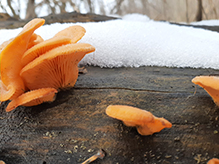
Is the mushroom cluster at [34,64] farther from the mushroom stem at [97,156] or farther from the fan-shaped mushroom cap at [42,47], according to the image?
the mushroom stem at [97,156]

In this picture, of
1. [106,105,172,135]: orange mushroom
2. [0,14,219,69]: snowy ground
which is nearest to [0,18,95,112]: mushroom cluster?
[106,105,172,135]: orange mushroom

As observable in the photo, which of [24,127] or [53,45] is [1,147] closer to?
[24,127]

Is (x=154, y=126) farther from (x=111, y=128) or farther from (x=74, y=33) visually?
(x=74, y=33)

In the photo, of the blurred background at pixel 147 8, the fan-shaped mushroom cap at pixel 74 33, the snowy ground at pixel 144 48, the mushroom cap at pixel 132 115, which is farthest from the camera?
the blurred background at pixel 147 8

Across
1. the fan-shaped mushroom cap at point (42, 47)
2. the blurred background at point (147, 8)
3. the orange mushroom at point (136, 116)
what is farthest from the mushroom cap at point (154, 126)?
the blurred background at point (147, 8)

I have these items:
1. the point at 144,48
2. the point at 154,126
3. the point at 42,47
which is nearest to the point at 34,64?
the point at 42,47

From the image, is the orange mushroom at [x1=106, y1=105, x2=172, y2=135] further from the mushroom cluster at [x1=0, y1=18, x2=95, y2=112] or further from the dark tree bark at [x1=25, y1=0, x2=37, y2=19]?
the dark tree bark at [x1=25, y1=0, x2=37, y2=19]

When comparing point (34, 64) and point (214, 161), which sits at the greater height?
point (34, 64)
